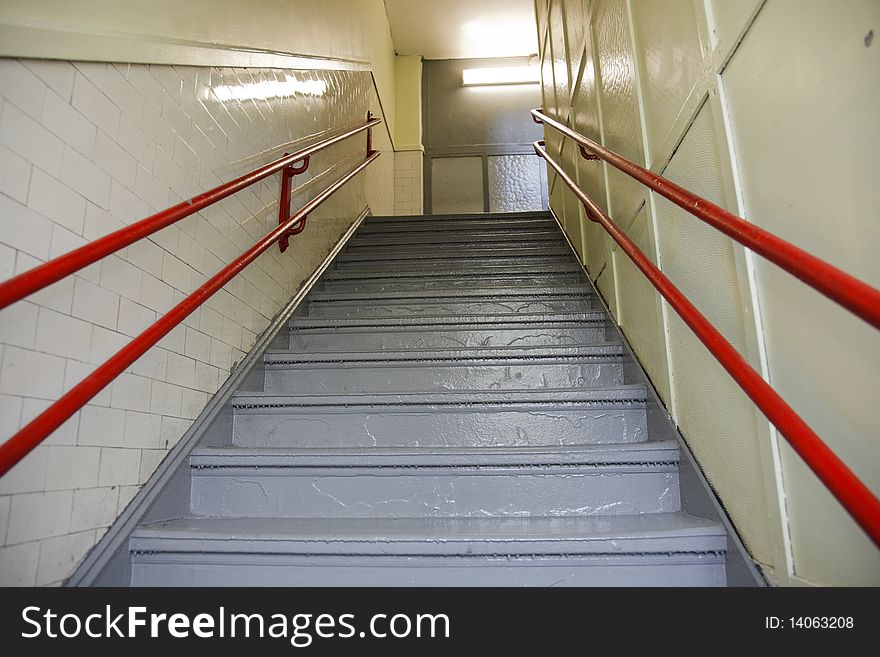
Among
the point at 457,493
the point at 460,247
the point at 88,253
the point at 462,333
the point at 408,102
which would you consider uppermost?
the point at 408,102

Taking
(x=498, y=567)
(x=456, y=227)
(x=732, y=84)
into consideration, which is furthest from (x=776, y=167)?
(x=456, y=227)

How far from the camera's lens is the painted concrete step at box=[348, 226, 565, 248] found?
3891 mm

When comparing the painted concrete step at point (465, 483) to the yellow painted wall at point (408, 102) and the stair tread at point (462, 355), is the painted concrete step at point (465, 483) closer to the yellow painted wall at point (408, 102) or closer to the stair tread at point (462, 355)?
the stair tread at point (462, 355)

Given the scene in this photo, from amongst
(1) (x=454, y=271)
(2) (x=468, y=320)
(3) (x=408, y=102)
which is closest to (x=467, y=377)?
(2) (x=468, y=320)

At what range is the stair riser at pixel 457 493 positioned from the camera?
1.52 metres

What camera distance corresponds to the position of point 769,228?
1.09 meters

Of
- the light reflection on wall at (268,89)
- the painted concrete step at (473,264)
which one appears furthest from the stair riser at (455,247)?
the light reflection on wall at (268,89)

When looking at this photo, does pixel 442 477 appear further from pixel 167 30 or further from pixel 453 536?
pixel 167 30

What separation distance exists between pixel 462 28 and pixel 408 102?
1.11 m

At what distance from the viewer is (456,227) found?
4191 millimetres

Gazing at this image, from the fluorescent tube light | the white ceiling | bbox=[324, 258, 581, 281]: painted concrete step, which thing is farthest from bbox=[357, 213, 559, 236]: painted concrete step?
the fluorescent tube light
